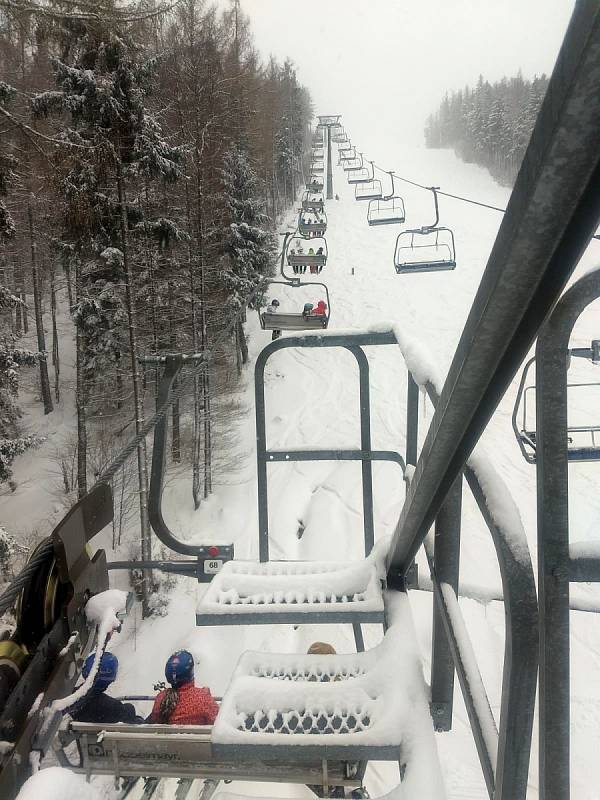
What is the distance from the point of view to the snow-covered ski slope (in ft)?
24.2

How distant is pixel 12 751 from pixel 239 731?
0.55 m

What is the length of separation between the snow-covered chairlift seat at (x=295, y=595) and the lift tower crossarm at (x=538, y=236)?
1.16m

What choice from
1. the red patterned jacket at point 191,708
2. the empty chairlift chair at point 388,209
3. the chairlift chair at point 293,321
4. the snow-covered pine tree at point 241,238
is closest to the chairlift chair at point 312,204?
the empty chairlift chair at point 388,209

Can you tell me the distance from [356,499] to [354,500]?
0.07m

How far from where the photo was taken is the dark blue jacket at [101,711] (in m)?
3.40

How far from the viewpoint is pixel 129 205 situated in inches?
490

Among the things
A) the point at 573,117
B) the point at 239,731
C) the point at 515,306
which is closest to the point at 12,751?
the point at 239,731

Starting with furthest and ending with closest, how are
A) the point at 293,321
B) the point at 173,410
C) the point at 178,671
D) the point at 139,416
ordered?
the point at 173,410 → the point at 139,416 → the point at 293,321 → the point at 178,671

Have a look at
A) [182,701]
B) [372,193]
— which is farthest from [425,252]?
[182,701]

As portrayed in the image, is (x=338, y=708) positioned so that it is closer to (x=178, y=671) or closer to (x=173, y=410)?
(x=178, y=671)

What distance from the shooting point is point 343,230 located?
3734 centimetres

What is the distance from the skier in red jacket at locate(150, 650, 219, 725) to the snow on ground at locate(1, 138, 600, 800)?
7.94 feet

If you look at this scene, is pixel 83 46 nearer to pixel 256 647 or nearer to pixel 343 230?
pixel 256 647

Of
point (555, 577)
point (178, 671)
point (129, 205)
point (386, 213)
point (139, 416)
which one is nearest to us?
point (555, 577)
